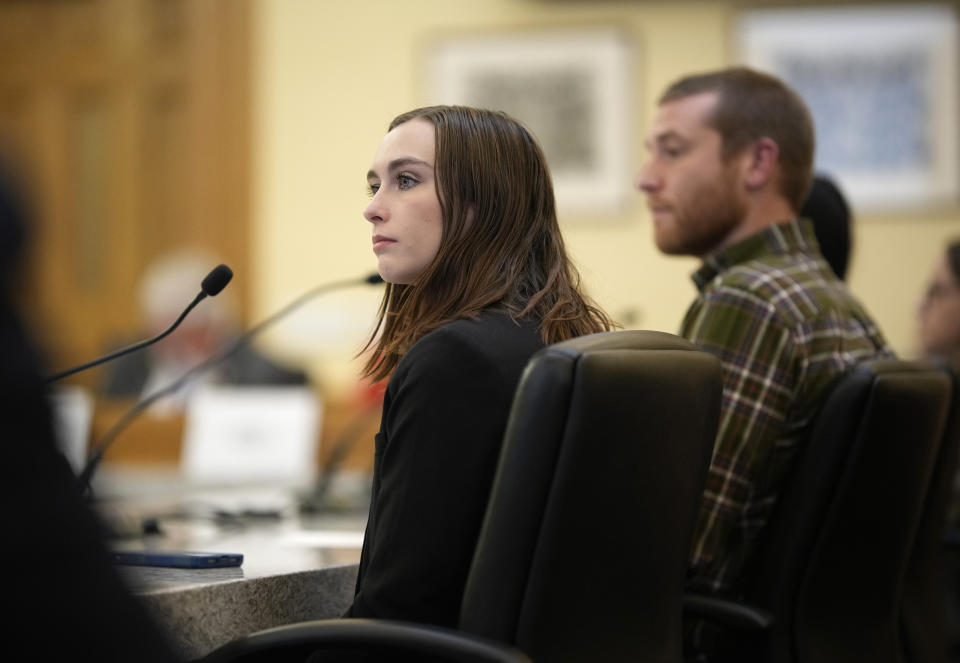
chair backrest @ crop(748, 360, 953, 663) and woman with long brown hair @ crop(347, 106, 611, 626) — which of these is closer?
woman with long brown hair @ crop(347, 106, 611, 626)

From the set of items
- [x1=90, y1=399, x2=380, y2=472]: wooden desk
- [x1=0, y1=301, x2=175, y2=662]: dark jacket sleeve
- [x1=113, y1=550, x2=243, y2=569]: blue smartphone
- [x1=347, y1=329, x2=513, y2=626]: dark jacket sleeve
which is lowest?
[x1=90, y1=399, x2=380, y2=472]: wooden desk

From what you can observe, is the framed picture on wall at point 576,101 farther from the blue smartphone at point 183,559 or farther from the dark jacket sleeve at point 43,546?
the dark jacket sleeve at point 43,546

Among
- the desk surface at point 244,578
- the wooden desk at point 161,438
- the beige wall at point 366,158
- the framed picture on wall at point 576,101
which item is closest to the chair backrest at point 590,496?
the desk surface at point 244,578

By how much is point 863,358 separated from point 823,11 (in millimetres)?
3463

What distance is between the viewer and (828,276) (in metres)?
2.09

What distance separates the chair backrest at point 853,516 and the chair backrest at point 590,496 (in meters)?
0.48

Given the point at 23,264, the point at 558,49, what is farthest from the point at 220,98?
the point at 23,264

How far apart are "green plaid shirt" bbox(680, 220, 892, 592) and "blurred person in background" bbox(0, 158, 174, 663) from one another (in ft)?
3.85

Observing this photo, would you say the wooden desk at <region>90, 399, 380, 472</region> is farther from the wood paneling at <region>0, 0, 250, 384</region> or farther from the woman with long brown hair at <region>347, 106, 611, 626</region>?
the woman with long brown hair at <region>347, 106, 611, 626</region>

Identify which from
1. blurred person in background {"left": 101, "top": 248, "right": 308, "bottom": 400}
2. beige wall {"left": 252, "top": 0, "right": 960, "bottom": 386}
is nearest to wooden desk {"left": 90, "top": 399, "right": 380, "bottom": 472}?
blurred person in background {"left": 101, "top": 248, "right": 308, "bottom": 400}

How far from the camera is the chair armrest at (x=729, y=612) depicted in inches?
66.0

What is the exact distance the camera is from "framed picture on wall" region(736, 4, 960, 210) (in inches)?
198

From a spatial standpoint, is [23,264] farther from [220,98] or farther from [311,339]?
[220,98]

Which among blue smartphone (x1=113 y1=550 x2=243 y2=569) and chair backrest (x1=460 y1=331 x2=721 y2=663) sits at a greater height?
chair backrest (x1=460 y1=331 x2=721 y2=663)
